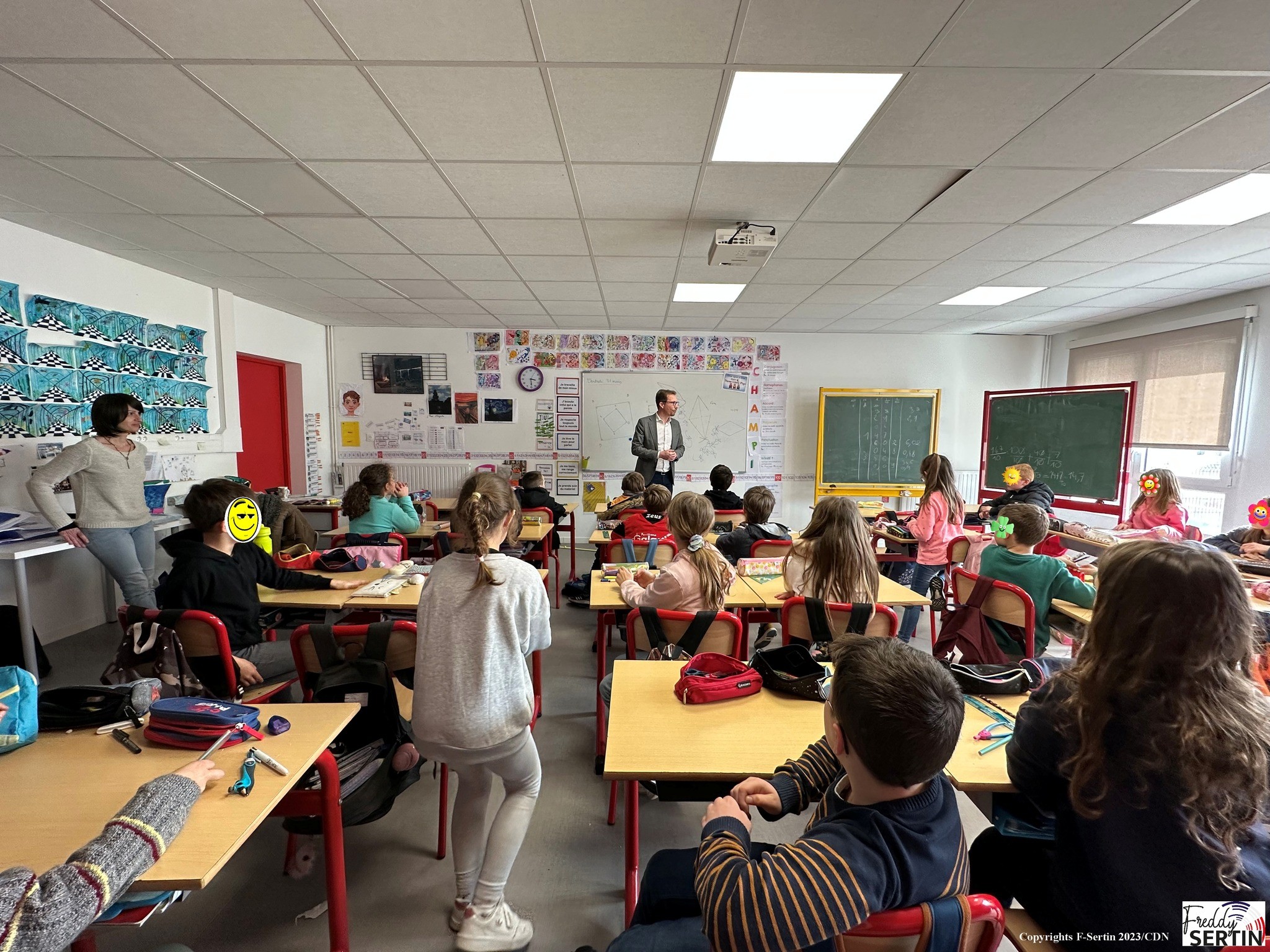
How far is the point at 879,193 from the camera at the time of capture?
8.86 feet

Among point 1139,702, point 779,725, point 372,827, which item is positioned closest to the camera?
point 1139,702

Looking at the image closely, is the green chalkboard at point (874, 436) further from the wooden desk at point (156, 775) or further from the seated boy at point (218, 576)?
the wooden desk at point (156, 775)

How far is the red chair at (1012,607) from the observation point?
2299mm

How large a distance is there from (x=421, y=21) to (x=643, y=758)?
2088 millimetres

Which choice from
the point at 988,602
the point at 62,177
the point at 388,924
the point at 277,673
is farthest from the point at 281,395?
the point at 988,602

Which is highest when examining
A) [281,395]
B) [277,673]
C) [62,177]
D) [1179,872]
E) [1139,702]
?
[62,177]

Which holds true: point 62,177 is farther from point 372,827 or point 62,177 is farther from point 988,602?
point 988,602

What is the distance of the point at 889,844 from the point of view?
2.58 ft

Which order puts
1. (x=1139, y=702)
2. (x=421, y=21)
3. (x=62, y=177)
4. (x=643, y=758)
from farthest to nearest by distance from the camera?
(x=62, y=177)
(x=421, y=21)
(x=643, y=758)
(x=1139, y=702)

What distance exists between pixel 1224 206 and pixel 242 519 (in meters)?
4.80

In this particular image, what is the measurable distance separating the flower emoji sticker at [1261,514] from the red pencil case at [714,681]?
356 centimetres

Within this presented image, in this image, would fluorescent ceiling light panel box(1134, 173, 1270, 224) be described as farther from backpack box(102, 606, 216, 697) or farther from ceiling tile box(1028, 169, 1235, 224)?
backpack box(102, 606, 216, 697)

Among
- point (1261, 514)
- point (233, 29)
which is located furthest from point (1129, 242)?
point (233, 29)

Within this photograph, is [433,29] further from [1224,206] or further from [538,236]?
[1224,206]
